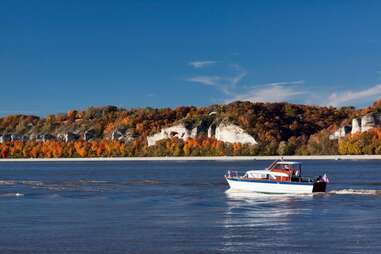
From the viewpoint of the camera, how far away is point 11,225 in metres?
46.1

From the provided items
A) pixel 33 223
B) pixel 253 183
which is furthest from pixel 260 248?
pixel 253 183

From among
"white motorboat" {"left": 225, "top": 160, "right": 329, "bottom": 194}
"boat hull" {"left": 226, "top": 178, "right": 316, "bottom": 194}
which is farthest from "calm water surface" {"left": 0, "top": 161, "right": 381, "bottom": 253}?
"boat hull" {"left": 226, "top": 178, "right": 316, "bottom": 194}

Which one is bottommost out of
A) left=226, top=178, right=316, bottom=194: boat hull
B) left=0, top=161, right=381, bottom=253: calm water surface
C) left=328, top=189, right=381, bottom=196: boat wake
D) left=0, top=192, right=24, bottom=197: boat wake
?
left=0, top=161, right=381, bottom=253: calm water surface

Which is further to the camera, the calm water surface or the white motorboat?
the white motorboat

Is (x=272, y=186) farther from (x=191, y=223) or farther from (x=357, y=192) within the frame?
(x=191, y=223)

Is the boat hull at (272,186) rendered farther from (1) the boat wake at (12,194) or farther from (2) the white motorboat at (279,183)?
(1) the boat wake at (12,194)

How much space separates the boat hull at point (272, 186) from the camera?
7669 centimetres

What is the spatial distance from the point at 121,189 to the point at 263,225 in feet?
144

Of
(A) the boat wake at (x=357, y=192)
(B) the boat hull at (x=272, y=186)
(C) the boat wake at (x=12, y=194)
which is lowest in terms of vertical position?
(C) the boat wake at (x=12, y=194)

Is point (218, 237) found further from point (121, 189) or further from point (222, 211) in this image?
point (121, 189)

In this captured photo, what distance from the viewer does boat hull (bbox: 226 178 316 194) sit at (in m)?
76.7

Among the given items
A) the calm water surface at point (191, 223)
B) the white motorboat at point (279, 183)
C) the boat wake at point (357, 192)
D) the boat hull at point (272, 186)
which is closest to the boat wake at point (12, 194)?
the calm water surface at point (191, 223)

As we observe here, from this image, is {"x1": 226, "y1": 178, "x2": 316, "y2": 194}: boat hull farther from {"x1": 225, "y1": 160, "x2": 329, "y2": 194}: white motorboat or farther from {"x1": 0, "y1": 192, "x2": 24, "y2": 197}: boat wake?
{"x1": 0, "y1": 192, "x2": 24, "y2": 197}: boat wake

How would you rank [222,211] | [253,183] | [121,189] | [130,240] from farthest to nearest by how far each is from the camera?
[121,189]
[253,183]
[222,211]
[130,240]
